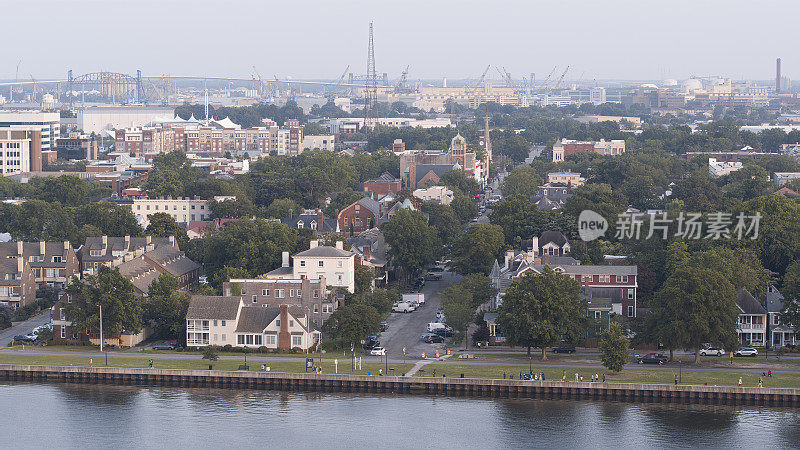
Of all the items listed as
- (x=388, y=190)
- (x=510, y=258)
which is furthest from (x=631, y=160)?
(x=510, y=258)

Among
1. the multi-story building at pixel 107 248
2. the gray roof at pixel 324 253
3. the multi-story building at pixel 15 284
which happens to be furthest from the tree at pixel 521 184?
the multi-story building at pixel 15 284

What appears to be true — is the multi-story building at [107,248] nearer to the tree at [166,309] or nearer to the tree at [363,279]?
the tree at [166,309]

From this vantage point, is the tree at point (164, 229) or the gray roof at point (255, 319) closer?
the gray roof at point (255, 319)

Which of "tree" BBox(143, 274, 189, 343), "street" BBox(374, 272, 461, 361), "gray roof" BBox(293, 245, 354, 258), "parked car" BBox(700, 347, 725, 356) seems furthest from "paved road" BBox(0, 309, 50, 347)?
"parked car" BBox(700, 347, 725, 356)

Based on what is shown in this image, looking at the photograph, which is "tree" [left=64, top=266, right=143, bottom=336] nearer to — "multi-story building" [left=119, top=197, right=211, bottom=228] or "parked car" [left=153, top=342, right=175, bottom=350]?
"parked car" [left=153, top=342, right=175, bottom=350]

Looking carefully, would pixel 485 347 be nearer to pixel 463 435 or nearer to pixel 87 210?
pixel 463 435

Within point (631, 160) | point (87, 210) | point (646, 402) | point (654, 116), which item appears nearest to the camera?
point (646, 402)
